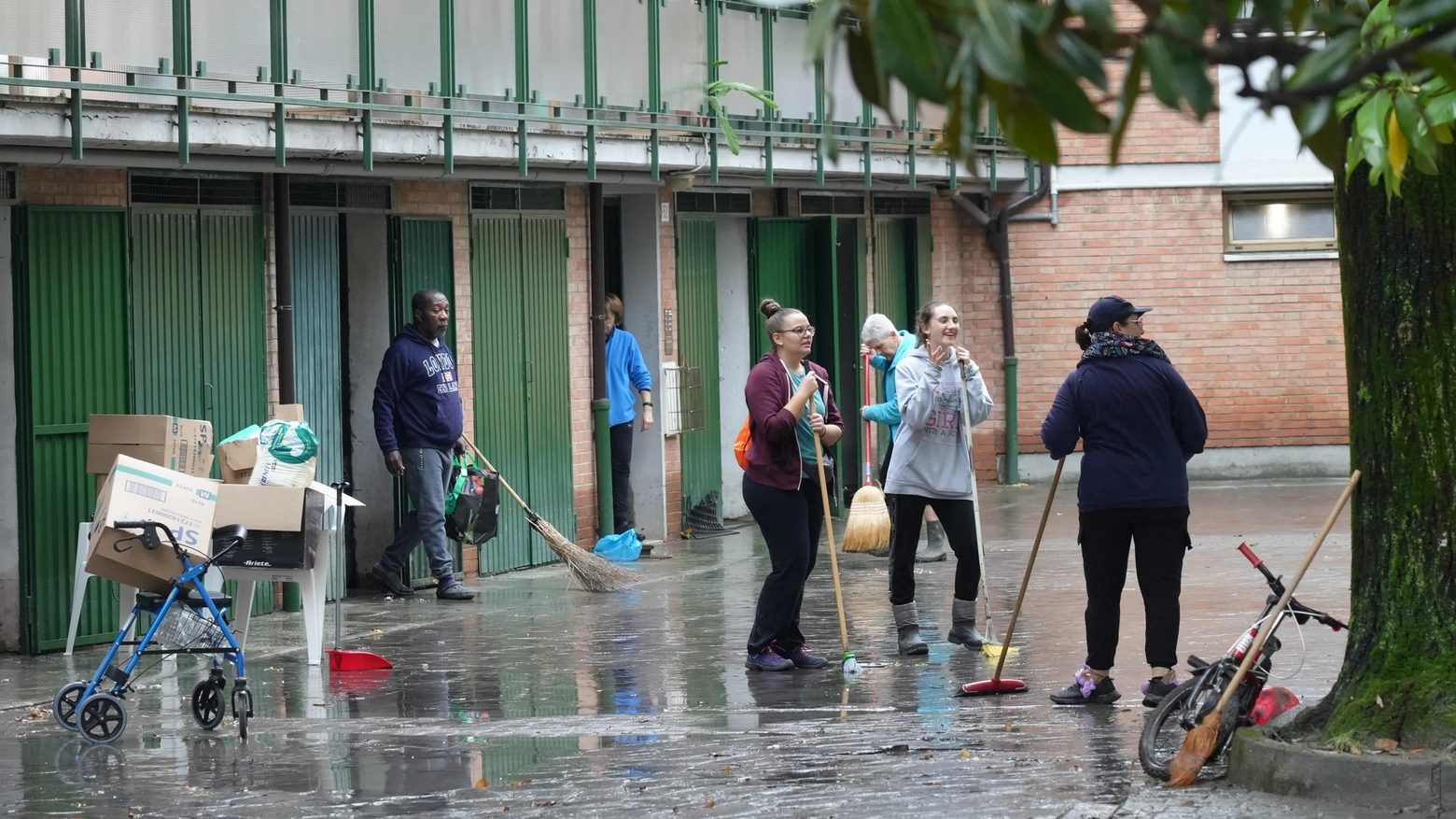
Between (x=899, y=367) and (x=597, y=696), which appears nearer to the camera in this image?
(x=597, y=696)

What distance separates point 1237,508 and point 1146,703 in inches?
375

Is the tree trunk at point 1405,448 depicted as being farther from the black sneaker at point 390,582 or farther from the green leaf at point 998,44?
the black sneaker at point 390,582

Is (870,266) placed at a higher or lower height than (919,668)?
higher

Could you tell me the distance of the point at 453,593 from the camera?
12914 millimetres

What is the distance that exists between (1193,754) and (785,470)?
313 centimetres

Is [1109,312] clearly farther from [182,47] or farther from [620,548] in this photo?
[620,548]

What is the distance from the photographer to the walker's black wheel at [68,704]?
8.27 m

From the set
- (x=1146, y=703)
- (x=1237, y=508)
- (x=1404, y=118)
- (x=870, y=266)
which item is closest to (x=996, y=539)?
(x=1237, y=508)

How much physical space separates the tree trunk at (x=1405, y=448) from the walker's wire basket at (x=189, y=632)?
4703mm

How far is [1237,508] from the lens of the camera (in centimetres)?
1733

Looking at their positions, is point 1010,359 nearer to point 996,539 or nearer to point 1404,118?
point 996,539

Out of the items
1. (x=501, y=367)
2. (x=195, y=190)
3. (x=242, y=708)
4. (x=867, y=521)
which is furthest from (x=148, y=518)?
(x=501, y=367)

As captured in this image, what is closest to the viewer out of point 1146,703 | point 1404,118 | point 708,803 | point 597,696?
point 1404,118

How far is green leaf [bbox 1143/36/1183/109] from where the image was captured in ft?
9.55
